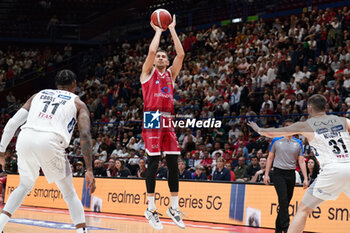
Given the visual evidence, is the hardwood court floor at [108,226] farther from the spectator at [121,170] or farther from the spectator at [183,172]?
the spectator at [121,170]

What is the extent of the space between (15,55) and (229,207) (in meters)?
22.0

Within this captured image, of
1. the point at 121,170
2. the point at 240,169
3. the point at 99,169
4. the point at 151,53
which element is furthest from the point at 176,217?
the point at 99,169

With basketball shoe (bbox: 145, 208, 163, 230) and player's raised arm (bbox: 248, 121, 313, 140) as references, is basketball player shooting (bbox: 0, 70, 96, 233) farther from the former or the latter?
player's raised arm (bbox: 248, 121, 313, 140)

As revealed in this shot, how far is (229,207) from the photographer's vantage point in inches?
460

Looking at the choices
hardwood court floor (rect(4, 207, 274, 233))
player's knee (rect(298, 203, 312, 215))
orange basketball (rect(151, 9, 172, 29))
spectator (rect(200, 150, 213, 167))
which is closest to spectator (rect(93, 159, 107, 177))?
spectator (rect(200, 150, 213, 167))

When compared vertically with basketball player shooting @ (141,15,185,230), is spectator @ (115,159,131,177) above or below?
below

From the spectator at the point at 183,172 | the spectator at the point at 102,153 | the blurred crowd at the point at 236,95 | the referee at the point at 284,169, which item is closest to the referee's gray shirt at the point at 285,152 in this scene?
the referee at the point at 284,169

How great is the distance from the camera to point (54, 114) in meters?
5.61

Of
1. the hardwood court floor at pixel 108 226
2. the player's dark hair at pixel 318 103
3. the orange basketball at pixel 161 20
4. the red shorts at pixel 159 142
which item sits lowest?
the hardwood court floor at pixel 108 226

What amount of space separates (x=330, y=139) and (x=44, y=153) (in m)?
3.81

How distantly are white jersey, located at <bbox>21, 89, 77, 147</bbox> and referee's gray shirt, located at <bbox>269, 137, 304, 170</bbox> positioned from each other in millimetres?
5027

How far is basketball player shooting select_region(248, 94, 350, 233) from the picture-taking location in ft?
21.4

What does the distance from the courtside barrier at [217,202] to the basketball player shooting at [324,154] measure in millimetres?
3781

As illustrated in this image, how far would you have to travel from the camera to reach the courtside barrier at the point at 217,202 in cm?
1026
